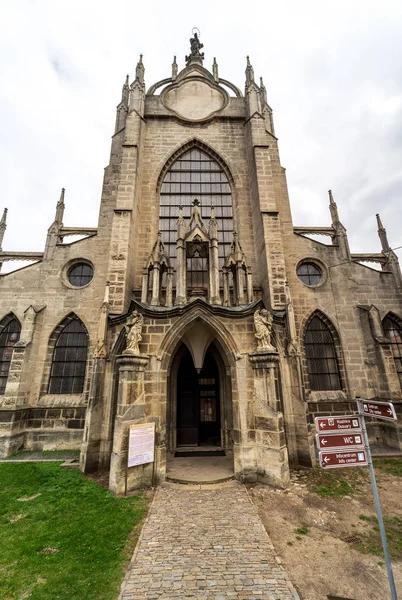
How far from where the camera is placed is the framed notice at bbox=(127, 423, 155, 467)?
671cm

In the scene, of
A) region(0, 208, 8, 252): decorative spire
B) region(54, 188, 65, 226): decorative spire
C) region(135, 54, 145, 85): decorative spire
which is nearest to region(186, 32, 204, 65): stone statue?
region(135, 54, 145, 85): decorative spire

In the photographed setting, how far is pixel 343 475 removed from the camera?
25.5 feet

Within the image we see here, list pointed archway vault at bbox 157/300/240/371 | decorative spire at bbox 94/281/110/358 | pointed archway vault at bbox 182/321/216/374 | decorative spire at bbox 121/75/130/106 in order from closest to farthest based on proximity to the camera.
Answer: pointed archway vault at bbox 157/300/240/371, decorative spire at bbox 94/281/110/358, pointed archway vault at bbox 182/321/216/374, decorative spire at bbox 121/75/130/106

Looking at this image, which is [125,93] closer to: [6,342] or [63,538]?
[6,342]

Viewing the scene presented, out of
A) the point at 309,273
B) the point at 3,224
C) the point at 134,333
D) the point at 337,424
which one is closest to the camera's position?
the point at 337,424

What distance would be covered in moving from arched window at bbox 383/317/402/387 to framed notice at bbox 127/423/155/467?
11127mm

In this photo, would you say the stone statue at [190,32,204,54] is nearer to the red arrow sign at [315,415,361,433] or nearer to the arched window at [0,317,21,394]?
the arched window at [0,317,21,394]

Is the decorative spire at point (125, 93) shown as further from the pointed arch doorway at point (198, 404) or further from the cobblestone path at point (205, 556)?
the cobblestone path at point (205, 556)

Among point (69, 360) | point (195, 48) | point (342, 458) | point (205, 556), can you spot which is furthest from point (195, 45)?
point (205, 556)

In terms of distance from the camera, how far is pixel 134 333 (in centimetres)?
774

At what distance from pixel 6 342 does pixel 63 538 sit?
951 centimetres

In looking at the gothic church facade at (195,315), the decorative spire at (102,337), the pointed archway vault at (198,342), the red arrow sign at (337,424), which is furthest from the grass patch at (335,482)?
the decorative spire at (102,337)

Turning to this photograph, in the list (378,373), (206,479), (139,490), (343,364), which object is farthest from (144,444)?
(378,373)

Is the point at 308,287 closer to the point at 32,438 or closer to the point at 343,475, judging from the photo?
the point at 343,475
